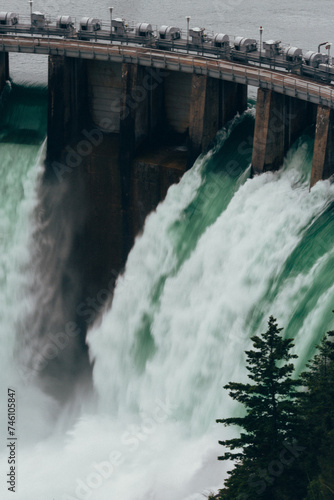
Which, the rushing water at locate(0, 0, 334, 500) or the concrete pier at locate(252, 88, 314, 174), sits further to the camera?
the concrete pier at locate(252, 88, 314, 174)

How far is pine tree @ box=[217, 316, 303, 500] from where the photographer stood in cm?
5681

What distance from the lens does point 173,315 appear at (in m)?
78.9

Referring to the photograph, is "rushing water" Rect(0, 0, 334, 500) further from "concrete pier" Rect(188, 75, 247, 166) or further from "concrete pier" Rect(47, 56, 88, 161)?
"concrete pier" Rect(47, 56, 88, 161)

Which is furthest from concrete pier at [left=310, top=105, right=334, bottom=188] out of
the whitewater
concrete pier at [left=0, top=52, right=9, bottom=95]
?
concrete pier at [left=0, top=52, right=9, bottom=95]

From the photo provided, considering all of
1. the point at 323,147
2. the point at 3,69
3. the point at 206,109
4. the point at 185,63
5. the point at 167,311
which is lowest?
the point at 167,311

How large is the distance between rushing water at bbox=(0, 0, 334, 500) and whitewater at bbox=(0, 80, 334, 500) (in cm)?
10

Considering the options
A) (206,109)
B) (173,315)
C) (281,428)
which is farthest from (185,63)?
(281,428)

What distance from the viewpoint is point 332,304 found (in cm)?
6494

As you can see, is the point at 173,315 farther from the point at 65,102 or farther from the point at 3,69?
the point at 3,69

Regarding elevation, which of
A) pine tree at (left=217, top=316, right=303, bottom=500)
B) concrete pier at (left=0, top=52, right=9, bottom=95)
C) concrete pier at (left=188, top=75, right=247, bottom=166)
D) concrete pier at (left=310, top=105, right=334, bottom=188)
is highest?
concrete pier at (left=0, top=52, right=9, bottom=95)

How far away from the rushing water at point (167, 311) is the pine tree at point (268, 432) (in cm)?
712

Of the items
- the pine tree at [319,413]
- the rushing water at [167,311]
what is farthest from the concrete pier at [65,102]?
the pine tree at [319,413]

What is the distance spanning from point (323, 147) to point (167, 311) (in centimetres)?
1529

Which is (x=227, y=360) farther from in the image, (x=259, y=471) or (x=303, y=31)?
(x=303, y=31)
